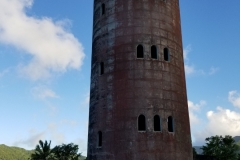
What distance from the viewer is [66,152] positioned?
47688mm

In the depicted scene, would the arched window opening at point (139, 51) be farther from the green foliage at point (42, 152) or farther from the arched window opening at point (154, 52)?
the green foliage at point (42, 152)

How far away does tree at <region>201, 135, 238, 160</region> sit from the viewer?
1563 inches

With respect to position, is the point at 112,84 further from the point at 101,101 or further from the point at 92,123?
the point at 92,123

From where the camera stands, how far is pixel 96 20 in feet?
72.6

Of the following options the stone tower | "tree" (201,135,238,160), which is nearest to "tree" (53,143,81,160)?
"tree" (201,135,238,160)

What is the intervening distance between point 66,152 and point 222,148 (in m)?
23.8

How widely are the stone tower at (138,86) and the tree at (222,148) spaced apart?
23.0 m

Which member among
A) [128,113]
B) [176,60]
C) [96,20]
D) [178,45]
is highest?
[96,20]

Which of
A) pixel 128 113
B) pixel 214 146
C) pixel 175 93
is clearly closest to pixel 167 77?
pixel 175 93

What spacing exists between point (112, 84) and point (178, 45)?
5.67m

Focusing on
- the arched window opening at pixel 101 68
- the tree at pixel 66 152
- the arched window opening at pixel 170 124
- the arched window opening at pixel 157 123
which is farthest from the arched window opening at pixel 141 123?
the tree at pixel 66 152

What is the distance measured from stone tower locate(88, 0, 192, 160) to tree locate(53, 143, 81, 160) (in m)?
29.1

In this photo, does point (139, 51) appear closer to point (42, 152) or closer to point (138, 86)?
point (138, 86)

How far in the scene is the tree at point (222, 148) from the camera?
130 ft
